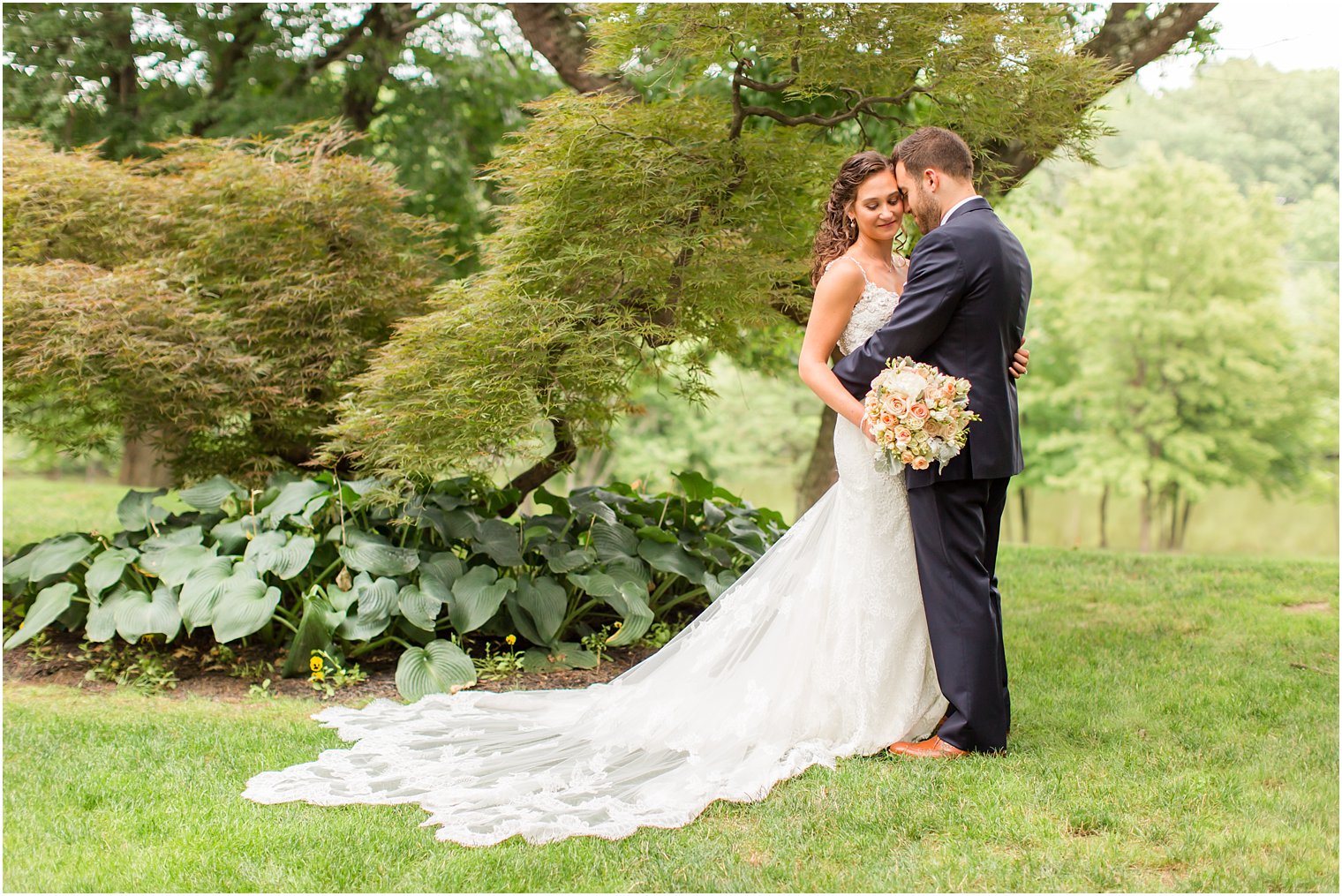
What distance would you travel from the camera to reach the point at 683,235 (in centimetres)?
535

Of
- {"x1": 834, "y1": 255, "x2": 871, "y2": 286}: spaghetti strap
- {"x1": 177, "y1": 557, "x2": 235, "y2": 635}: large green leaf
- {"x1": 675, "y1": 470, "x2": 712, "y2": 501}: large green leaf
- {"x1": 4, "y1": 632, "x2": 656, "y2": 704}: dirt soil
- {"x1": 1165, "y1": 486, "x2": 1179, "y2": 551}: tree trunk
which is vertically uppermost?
{"x1": 834, "y1": 255, "x2": 871, "y2": 286}: spaghetti strap

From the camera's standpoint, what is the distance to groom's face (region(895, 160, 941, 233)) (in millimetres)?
3893

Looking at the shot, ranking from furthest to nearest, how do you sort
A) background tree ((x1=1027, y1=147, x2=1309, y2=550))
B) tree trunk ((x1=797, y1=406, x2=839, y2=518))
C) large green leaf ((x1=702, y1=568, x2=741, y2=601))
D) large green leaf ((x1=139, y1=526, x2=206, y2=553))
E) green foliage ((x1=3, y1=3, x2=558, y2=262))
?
background tree ((x1=1027, y1=147, x2=1309, y2=550)) < green foliage ((x1=3, y1=3, x2=558, y2=262)) < tree trunk ((x1=797, y1=406, x2=839, y2=518)) < large green leaf ((x1=702, y1=568, x2=741, y2=601)) < large green leaf ((x1=139, y1=526, x2=206, y2=553))

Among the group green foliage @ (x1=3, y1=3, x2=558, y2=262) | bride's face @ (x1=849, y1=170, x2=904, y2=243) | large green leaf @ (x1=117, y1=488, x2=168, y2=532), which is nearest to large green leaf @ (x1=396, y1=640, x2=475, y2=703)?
large green leaf @ (x1=117, y1=488, x2=168, y2=532)

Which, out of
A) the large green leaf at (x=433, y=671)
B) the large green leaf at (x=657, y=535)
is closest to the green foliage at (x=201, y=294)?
the large green leaf at (x=433, y=671)

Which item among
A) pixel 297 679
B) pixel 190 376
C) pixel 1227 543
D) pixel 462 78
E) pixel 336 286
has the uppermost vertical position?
pixel 462 78

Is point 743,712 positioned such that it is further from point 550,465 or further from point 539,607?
point 550,465

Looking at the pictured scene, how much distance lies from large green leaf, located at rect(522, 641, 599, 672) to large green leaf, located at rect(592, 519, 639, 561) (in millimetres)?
584

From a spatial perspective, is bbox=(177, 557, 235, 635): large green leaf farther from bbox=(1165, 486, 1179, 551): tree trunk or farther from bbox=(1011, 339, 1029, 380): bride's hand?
bbox=(1165, 486, 1179, 551): tree trunk

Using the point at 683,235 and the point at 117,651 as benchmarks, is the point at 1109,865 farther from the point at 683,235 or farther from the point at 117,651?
the point at 117,651

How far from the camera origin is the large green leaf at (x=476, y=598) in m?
5.34

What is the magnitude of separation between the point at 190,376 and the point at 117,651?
5.23 ft

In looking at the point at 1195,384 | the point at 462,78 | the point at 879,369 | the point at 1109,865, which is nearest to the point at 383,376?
the point at 879,369

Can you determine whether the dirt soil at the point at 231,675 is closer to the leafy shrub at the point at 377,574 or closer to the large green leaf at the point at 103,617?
the leafy shrub at the point at 377,574
